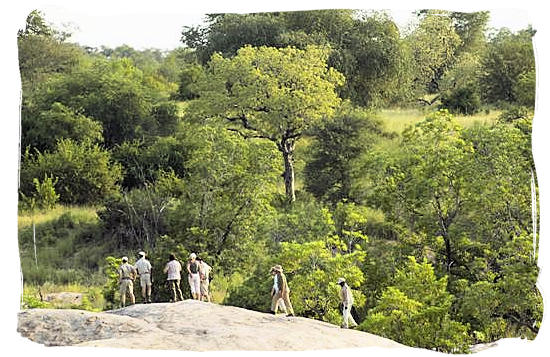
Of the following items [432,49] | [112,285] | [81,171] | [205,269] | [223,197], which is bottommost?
[112,285]

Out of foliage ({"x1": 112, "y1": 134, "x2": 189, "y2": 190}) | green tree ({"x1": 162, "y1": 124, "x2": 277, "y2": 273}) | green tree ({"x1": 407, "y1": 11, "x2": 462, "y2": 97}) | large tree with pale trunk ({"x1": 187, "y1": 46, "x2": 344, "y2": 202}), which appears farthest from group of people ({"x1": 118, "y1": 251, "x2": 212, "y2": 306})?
green tree ({"x1": 407, "y1": 11, "x2": 462, "y2": 97})

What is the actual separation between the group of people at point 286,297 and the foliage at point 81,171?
3.66m

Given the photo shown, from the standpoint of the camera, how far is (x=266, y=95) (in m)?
19.7

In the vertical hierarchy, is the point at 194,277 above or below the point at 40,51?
below

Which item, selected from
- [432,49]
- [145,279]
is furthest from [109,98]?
[432,49]

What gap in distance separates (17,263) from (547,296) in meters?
7.52

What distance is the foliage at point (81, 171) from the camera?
19656 millimetres

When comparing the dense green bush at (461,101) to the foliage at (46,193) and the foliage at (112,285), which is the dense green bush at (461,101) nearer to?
the foliage at (112,285)

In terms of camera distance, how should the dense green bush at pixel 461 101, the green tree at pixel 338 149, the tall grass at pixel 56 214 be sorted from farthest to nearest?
1. the green tree at pixel 338 149
2. the dense green bush at pixel 461 101
3. the tall grass at pixel 56 214

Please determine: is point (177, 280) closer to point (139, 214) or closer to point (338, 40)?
point (139, 214)

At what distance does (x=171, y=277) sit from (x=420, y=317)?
361 cm

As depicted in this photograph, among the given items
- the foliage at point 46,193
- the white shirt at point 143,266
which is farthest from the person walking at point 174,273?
the foliage at point 46,193

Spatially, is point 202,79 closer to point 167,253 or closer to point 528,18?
point 167,253

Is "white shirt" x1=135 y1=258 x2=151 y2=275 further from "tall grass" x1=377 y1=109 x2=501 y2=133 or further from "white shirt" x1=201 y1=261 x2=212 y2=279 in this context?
"tall grass" x1=377 y1=109 x2=501 y2=133
